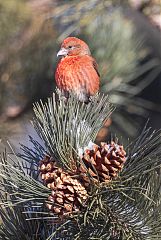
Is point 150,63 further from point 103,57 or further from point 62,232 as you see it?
point 62,232

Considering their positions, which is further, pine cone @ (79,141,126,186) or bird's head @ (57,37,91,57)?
bird's head @ (57,37,91,57)

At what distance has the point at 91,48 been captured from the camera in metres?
1.90

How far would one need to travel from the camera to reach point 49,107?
104cm

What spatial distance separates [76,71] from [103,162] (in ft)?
1.06

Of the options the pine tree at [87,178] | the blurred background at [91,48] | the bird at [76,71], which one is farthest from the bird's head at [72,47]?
the blurred background at [91,48]

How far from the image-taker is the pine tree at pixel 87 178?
1.02m

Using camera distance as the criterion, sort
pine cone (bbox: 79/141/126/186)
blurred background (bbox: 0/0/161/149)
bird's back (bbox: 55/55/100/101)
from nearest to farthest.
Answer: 1. pine cone (bbox: 79/141/126/186)
2. bird's back (bbox: 55/55/100/101)
3. blurred background (bbox: 0/0/161/149)

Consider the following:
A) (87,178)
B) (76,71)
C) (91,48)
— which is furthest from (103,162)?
(91,48)

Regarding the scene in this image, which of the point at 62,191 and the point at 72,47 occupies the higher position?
the point at 72,47

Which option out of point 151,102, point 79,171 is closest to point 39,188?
point 79,171

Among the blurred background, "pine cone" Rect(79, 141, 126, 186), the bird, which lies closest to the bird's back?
the bird

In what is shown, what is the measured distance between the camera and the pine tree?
1.02 meters

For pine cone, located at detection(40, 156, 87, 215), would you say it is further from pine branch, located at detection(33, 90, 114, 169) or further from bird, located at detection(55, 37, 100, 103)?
bird, located at detection(55, 37, 100, 103)

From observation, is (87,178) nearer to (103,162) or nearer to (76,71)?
(103,162)
